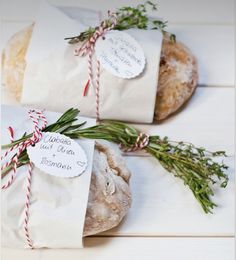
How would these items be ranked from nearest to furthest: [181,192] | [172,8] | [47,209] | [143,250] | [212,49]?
1. [47,209]
2. [143,250]
3. [181,192]
4. [212,49]
5. [172,8]

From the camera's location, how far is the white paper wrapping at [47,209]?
40.7 inches

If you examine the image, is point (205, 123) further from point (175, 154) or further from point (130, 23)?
point (130, 23)

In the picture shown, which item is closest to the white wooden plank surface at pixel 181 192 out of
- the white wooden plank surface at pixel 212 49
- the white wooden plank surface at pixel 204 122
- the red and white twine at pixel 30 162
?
the white wooden plank surface at pixel 204 122

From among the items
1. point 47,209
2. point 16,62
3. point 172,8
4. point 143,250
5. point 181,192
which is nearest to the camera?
point 47,209

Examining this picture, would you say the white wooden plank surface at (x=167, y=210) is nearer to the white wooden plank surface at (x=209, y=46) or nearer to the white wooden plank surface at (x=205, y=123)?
the white wooden plank surface at (x=205, y=123)

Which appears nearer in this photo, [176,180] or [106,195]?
[106,195]

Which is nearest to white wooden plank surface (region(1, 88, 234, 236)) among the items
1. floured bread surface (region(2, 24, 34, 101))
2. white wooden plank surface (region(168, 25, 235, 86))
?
white wooden plank surface (region(168, 25, 235, 86))

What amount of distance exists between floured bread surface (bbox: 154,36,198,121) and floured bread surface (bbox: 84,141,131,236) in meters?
0.28

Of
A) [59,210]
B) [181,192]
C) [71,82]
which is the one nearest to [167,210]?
[181,192]

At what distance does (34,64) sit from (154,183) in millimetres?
447

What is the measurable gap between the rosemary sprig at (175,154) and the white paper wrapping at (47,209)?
117 mm

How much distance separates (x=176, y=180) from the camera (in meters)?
1.28

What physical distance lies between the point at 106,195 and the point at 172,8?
2.88ft

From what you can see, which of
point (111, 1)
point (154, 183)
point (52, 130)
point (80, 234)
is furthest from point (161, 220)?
point (111, 1)
